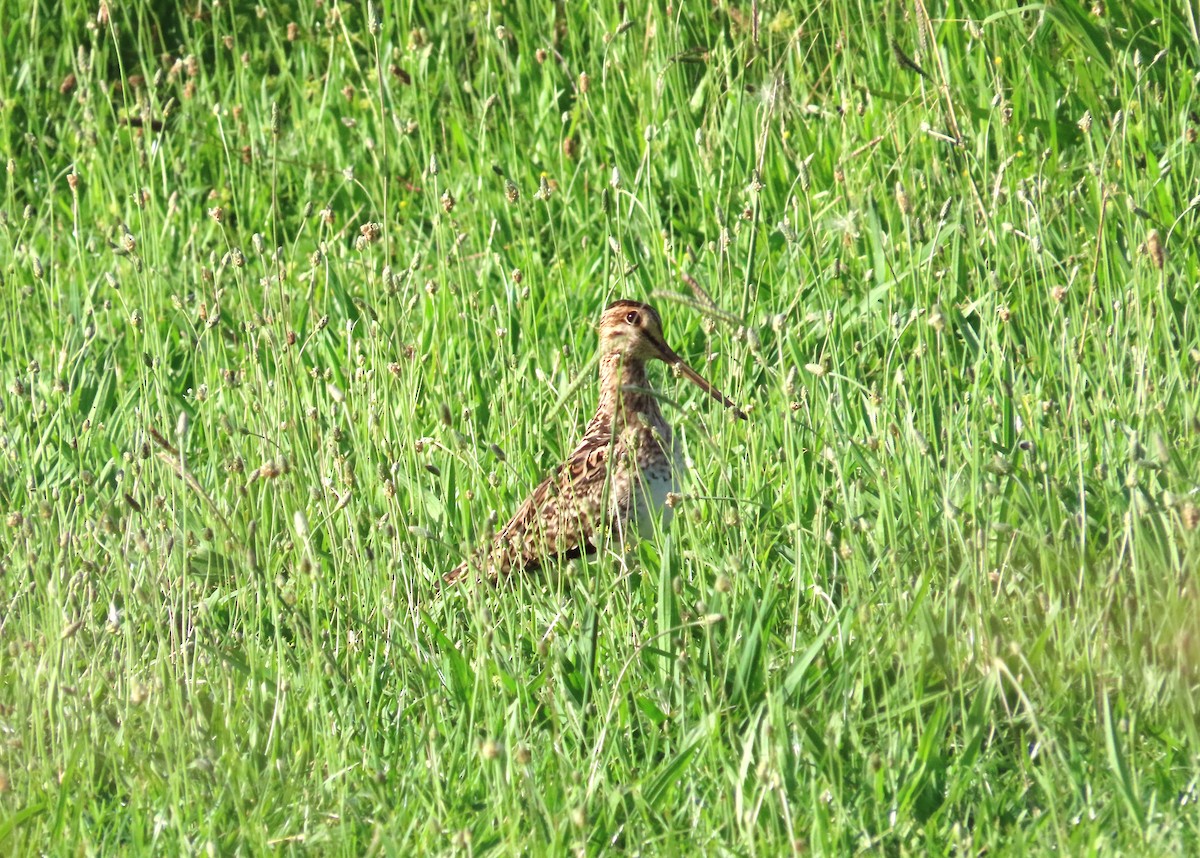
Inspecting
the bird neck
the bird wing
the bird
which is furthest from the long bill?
the bird wing

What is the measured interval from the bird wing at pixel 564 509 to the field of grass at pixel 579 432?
11cm

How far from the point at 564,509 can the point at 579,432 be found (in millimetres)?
797

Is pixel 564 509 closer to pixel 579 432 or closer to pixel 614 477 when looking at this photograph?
pixel 614 477

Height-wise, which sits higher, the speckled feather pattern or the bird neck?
the bird neck

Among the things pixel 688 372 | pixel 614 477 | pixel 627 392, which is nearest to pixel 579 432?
pixel 627 392

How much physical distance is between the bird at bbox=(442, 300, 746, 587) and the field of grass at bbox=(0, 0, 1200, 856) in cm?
11

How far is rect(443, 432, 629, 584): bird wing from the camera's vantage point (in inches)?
179

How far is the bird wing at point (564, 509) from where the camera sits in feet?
15.0

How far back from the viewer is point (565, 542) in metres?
4.64

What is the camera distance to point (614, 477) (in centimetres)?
460

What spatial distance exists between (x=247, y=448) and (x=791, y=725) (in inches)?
84.2

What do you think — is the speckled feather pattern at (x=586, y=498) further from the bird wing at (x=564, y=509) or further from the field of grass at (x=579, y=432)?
the field of grass at (x=579, y=432)

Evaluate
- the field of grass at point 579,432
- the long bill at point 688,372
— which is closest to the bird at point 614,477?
the long bill at point 688,372

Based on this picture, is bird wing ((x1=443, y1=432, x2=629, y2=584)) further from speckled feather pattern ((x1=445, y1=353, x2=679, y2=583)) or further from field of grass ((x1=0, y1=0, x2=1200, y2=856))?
field of grass ((x1=0, y1=0, x2=1200, y2=856))
